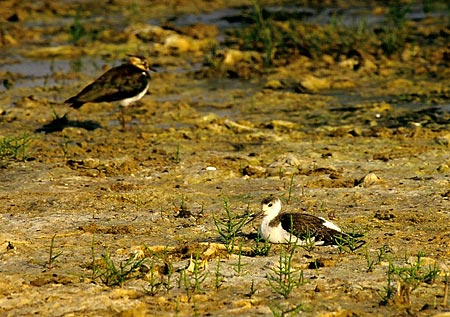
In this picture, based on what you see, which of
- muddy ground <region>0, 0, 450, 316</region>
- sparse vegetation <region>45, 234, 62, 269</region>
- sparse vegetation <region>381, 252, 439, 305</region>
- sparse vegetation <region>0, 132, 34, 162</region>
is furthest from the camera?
sparse vegetation <region>0, 132, 34, 162</region>

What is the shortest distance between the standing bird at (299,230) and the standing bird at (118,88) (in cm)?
471

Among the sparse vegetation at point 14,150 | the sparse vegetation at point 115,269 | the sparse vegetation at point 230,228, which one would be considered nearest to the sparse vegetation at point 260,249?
the sparse vegetation at point 230,228

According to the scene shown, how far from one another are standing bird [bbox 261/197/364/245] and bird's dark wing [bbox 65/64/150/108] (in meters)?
4.73

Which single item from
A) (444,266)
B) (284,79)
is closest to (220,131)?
(284,79)

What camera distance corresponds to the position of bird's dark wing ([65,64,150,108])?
486 inches

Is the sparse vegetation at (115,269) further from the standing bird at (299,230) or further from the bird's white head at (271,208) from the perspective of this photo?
the bird's white head at (271,208)

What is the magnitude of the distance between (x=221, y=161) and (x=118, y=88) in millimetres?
2328

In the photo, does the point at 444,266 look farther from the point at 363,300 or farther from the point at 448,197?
the point at 448,197

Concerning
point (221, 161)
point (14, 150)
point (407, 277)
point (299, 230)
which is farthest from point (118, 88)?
point (407, 277)

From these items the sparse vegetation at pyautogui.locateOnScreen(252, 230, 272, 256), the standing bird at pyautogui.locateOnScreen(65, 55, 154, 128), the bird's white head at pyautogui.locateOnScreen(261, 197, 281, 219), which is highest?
the standing bird at pyautogui.locateOnScreen(65, 55, 154, 128)

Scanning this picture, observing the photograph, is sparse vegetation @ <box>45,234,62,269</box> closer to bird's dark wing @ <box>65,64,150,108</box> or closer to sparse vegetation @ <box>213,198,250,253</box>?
sparse vegetation @ <box>213,198,250,253</box>

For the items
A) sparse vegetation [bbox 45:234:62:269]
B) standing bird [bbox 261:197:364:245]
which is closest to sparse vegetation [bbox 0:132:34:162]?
sparse vegetation [bbox 45:234:62:269]

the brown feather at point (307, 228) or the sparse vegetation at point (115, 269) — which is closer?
the sparse vegetation at point (115, 269)

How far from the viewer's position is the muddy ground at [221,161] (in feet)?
22.7
